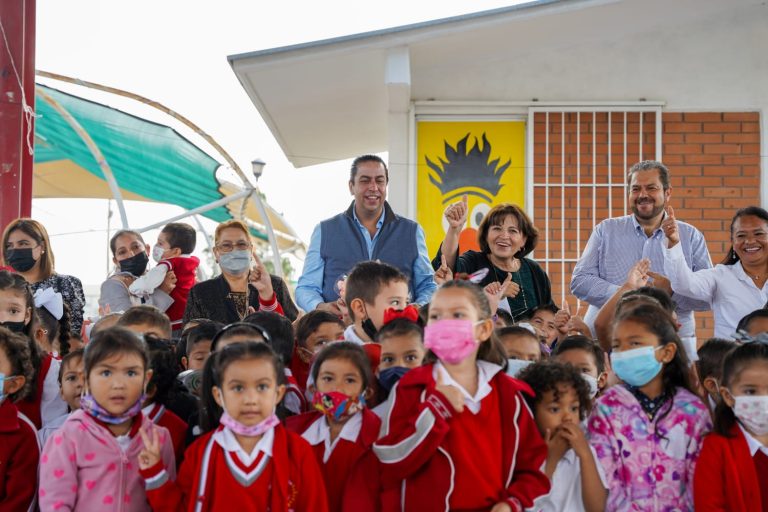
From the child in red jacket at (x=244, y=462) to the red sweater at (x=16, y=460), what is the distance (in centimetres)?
76

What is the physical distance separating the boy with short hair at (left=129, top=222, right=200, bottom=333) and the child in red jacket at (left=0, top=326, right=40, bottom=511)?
2091 millimetres

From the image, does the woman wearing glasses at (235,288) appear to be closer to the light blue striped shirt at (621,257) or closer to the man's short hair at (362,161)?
the man's short hair at (362,161)

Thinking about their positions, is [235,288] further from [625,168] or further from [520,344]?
[625,168]

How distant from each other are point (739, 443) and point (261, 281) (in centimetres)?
302

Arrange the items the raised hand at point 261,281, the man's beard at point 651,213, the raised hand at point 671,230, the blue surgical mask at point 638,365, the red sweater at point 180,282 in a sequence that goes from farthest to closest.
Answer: the red sweater at point 180,282 < the man's beard at point 651,213 < the raised hand at point 261,281 < the raised hand at point 671,230 < the blue surgical mask at point 638,365

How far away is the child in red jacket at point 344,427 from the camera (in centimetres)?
395

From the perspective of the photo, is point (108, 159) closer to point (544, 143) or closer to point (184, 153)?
point (184, 153)

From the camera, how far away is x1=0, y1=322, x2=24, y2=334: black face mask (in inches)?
199

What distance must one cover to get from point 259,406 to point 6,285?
2.02 meters

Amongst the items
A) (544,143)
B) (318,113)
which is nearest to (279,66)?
(318,113)

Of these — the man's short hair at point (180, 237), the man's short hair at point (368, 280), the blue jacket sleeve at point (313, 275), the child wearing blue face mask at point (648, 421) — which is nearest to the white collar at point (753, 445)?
Answer: the child wearing blue face mask at point (648, 421)

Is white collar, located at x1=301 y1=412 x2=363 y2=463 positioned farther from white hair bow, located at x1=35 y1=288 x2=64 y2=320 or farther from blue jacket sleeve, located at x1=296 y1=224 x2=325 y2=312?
white hair bow, located at x1=35 y1=288 x2=64 y2=320

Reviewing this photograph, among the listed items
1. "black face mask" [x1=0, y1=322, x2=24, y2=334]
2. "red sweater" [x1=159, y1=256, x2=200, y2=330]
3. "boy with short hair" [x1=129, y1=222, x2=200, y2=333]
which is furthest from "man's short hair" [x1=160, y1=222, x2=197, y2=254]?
"black face mask" [x1=0, y1=322, x2=24, y2=334]

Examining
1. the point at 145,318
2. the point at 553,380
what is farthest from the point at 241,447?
the point at 145,318
